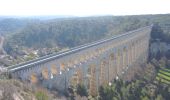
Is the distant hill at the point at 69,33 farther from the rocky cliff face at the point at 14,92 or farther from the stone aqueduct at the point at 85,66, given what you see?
the rocky cliff face at the point at 14,92

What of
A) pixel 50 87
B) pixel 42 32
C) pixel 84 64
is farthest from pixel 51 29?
pixel 50 87

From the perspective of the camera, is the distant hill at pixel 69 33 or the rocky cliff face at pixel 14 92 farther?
the distant hill at pixel 69 33

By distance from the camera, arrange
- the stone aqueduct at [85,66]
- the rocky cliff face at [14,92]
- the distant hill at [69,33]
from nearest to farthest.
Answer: the rocky cliff face at [14,92] → the stone aqueduct at [85,66] → the distant hill at [69,33]

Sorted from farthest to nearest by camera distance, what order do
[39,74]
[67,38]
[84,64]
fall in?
[67,38] → [84,64] → [39,74]

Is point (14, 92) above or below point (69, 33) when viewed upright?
above

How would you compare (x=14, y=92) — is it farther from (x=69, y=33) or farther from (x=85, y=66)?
(x=69, y=33)

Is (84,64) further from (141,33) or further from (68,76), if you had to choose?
(141,33)

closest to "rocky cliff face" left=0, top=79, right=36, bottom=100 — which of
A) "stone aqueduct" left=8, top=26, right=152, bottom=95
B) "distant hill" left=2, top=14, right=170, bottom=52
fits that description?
"stone aqueduct" left=8, top=26, right=152, bottom=95

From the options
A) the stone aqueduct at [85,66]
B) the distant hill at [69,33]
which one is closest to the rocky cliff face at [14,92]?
the stone aqueduct at [85,66]

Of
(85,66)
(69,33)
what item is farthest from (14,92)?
(69,33)
